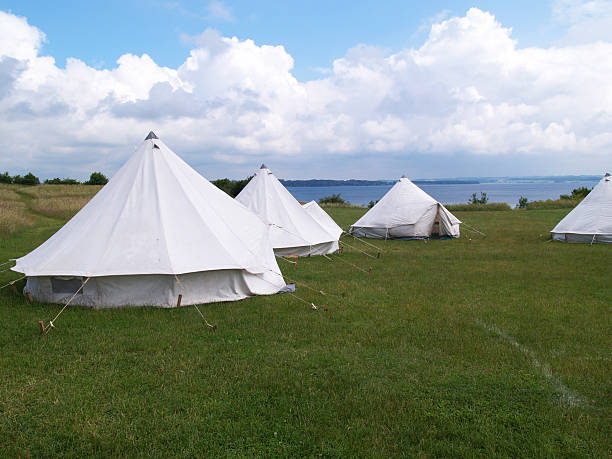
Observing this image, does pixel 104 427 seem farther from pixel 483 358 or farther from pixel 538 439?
pixel 483 358

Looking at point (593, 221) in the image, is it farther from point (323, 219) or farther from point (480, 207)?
point (480, 207)

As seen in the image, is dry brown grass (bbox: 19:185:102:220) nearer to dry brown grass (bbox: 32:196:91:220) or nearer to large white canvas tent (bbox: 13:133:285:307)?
dry brown grass (bbox: 32:196:91:220)

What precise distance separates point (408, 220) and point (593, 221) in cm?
645

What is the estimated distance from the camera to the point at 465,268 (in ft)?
37.9

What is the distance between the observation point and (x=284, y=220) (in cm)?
1391

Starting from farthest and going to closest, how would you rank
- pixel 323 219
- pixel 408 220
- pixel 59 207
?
pixel 59 207
pixel 408 220
pixel 323 219

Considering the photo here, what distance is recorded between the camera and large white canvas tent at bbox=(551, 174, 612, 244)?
1567cm

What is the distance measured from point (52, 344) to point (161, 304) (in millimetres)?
1913

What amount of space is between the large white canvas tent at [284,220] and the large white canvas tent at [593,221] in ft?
28.1

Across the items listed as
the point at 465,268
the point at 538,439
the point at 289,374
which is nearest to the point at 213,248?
the point at 289,374

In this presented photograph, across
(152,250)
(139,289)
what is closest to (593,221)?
(152,250)

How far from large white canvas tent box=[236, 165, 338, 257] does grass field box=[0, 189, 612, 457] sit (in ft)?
15.8

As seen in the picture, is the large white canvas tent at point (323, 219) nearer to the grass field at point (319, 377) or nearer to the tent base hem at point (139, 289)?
the grass field at point (319, 377)

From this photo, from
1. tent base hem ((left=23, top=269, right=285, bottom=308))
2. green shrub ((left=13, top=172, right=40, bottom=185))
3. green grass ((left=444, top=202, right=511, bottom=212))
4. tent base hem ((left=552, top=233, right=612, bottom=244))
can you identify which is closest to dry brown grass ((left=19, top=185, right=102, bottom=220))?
green shrub ((left=13, top=172, right=40, bottom=185))
